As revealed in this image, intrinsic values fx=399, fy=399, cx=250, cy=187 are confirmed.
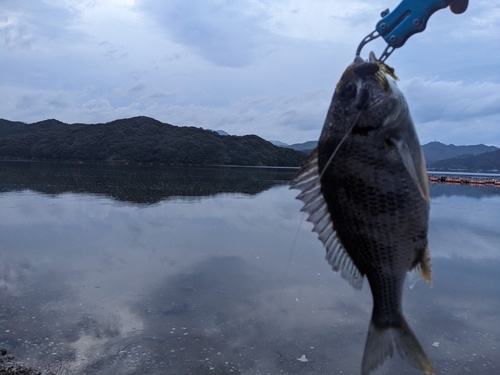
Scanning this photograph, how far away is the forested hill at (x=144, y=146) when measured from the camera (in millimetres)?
118625

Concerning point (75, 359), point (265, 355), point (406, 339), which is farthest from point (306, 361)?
point (406, 339)

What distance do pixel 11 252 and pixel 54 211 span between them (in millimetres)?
8720

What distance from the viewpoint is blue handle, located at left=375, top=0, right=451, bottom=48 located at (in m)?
2.66

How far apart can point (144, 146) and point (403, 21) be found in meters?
128

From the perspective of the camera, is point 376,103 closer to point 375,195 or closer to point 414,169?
point 414,169

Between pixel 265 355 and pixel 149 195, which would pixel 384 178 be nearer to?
pixel 265 355

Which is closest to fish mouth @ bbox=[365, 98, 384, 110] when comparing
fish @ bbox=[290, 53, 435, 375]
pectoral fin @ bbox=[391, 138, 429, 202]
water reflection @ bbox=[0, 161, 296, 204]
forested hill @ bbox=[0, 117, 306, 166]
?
fish @ bbox=[290, 53, 435, 375]

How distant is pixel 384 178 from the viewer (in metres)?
2.37

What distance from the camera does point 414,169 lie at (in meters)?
2.22

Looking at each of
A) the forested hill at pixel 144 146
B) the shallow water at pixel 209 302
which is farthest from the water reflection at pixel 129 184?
the forested hill at pixel 144 146

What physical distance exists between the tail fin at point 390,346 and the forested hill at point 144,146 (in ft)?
357

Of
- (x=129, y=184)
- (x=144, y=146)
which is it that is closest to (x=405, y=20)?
(x=129, y=184)

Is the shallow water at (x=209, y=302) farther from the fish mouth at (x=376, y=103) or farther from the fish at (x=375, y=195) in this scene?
the fish mouth at (x=376, y=103)

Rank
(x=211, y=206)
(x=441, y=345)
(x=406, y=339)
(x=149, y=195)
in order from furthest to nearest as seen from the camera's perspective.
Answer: (x=149, y=195)
(x=211, y=206)
(x=441, y=345)
(x=406, y=339)
